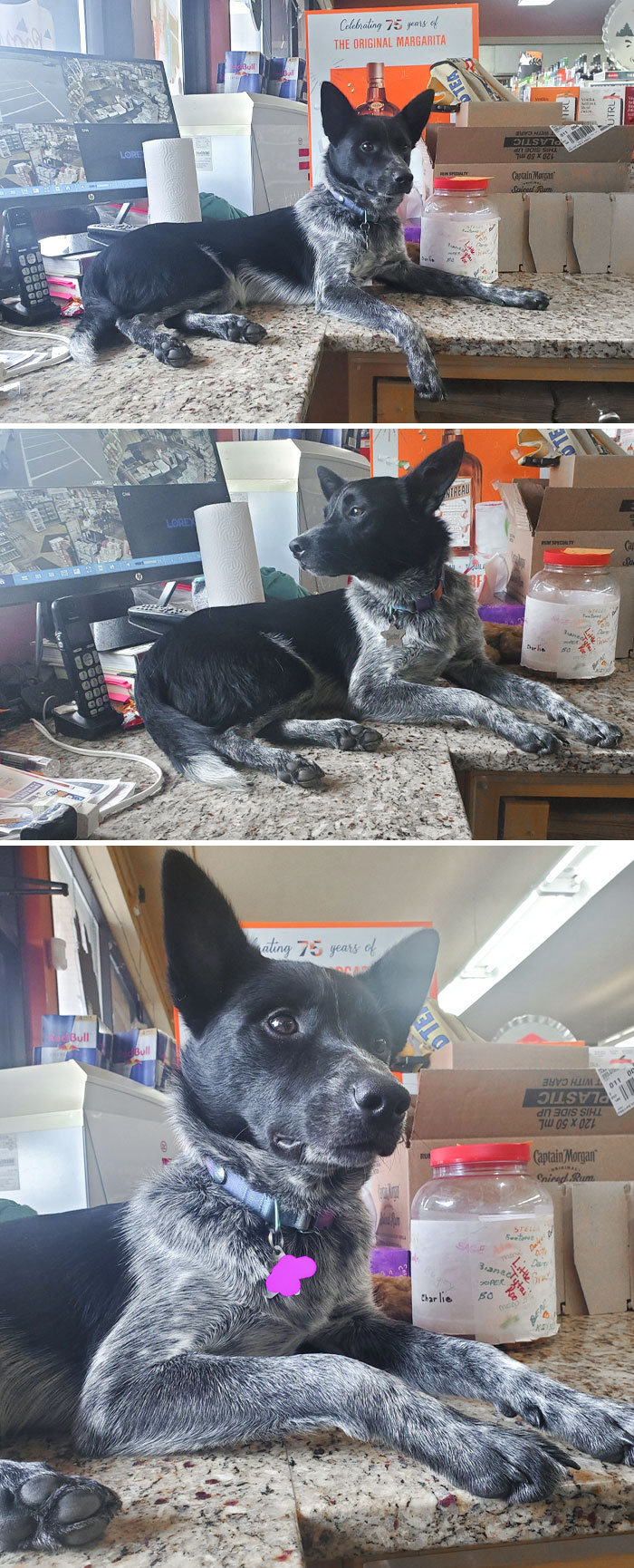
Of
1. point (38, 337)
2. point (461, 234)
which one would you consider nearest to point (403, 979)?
point (38, 337)

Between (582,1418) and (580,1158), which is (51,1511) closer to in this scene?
(582,1418)

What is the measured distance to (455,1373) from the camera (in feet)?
2.48

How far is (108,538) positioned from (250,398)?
241mm

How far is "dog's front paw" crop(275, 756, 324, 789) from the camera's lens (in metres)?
1.06

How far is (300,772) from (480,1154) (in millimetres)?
430

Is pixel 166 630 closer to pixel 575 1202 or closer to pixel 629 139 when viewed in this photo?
pixel 575 1202

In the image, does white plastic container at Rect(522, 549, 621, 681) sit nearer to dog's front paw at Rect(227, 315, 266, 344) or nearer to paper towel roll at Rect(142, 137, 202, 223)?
dog's front paw at Rect(227, 315, 266, 344)

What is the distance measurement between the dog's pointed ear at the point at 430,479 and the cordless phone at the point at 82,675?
1.31ft

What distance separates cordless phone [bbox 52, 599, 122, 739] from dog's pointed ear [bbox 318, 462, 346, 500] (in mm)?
314

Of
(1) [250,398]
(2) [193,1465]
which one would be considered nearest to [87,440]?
(1) [250,398]

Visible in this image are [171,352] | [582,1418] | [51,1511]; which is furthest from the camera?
[171,352]

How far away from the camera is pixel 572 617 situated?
1.24 m

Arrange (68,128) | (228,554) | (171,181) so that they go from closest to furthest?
1. (228,554)
2. (171,181)
3. (68,128)

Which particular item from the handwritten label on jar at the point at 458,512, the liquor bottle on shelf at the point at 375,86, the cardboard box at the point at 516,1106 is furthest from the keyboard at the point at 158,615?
the liquor bottle on shelf at the point at 375,86
